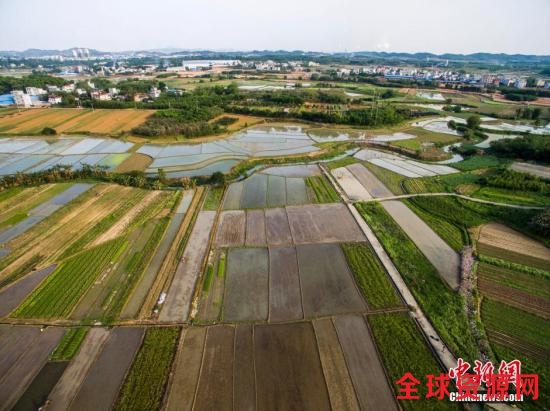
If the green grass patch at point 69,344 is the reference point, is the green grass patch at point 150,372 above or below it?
above

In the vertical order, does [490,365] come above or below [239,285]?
above

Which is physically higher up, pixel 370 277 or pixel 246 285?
pixel 370 277

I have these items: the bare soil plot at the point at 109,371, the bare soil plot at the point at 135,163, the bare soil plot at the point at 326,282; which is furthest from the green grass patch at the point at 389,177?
the bare soil plot at the point at 135,163

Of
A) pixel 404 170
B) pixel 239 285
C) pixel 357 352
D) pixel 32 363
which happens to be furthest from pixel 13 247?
pixel 404 170

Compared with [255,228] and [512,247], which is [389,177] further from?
[255,228]

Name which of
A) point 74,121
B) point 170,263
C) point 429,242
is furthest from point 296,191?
point 74,121

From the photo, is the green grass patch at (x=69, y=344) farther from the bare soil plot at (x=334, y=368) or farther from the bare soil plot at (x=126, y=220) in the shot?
the bare soil plot at (x=334, y=368)

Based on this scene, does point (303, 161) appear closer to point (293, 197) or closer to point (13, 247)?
point (293, 197)
